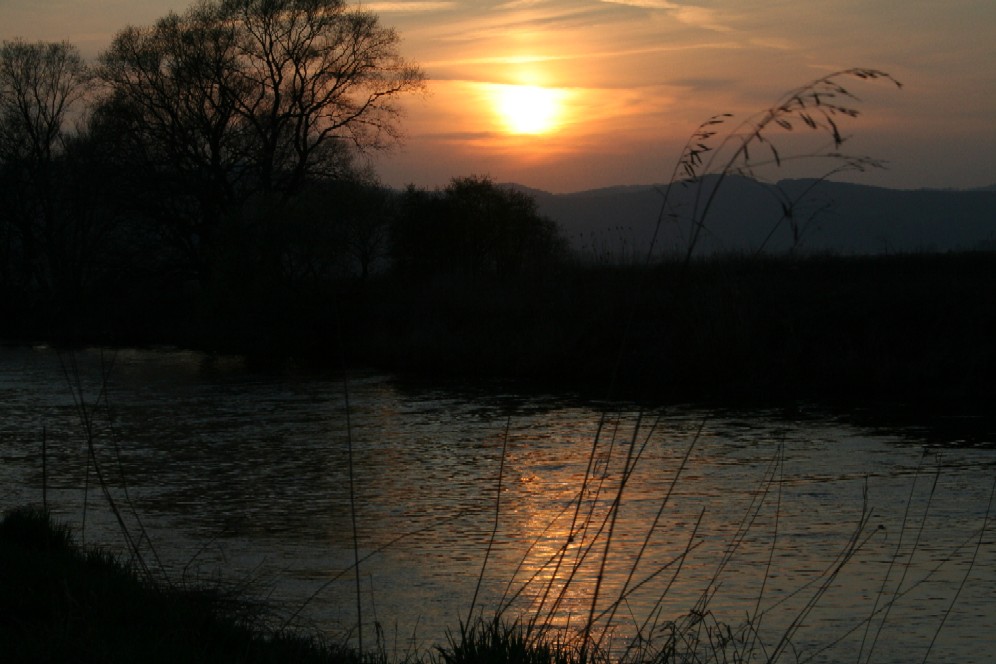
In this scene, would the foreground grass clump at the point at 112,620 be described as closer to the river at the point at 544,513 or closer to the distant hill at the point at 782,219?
the river at the point at 544,513

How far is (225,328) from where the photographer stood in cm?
2833

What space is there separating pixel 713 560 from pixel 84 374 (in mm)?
19296

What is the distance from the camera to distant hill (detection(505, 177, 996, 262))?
353 centimetres

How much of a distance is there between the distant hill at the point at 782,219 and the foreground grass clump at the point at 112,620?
2.43 meters

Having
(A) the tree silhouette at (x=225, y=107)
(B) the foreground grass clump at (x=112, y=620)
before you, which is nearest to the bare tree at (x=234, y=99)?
(A) the tree silhouette at (x=225, y=107)

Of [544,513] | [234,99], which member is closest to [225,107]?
[234,99]

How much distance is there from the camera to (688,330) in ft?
71.3

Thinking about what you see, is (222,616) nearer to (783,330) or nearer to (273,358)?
(783,330)

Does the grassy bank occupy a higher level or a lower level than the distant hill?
lower

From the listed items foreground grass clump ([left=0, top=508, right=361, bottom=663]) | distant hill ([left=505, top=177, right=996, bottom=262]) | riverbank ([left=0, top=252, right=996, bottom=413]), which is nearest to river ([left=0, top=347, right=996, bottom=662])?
foreground grass clump ([left=0, top=508, right=361, bottom=663])

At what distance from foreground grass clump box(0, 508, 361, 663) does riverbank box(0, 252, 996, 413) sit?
417 inches

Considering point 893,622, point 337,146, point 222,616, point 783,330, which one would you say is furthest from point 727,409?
point 337,146

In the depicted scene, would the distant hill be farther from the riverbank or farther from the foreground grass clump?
the foreground grass clump

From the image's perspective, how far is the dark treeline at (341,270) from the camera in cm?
2069
